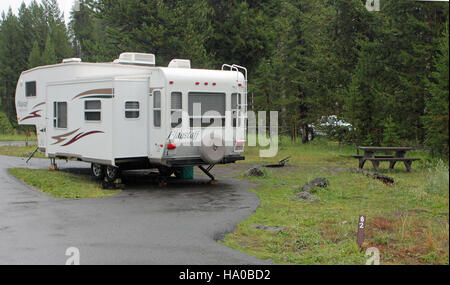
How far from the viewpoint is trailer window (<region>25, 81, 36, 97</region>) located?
1877 cm

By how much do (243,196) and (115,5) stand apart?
1591cm

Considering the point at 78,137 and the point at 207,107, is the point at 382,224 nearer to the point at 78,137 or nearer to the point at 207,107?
the point at 207,107

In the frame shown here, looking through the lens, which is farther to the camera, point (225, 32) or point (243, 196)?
point (225, 32)

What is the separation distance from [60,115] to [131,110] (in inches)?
127

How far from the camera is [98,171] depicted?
1541 cm

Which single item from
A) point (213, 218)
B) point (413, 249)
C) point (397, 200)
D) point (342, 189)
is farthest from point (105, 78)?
point (413, 249)

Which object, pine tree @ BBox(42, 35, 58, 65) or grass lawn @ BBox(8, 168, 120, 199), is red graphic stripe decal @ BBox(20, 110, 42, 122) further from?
pine tree @ BBox(42, 35, 58, 65)

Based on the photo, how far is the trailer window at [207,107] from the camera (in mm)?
13953

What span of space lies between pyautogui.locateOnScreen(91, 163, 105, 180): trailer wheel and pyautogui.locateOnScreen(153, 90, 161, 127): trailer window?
7.57 feet

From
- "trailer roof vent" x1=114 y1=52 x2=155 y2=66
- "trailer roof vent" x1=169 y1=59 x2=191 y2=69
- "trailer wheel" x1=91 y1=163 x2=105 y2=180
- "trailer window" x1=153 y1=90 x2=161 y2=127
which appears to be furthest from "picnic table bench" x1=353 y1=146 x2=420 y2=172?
"trailer wheel" x1=91 y1=163 x2=105 y2=180

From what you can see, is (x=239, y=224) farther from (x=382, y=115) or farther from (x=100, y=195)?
(x=382, y=115)

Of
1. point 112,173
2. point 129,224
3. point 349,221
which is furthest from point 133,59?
point 349,221

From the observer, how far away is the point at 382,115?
2170cm

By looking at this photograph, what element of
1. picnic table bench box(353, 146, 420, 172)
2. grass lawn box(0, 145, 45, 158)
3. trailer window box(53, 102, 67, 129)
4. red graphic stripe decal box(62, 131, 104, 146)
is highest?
trailer window box(53, 102, 67, 129)
